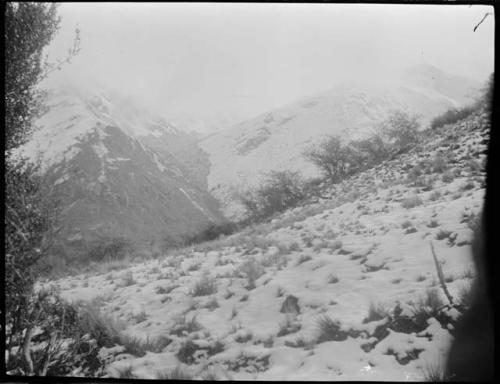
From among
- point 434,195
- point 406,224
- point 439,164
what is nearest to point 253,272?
point 406,224

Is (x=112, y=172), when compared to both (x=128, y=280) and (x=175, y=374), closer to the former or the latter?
(x=128, y=280)

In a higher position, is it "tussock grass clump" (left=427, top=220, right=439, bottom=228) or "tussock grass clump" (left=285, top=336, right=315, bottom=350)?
"tussock grass clump" (left=427, top=220, right=439, bottom=228)

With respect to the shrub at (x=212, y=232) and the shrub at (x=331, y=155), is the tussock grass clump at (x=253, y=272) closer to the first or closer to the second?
the shrub at (x=212, y=232)

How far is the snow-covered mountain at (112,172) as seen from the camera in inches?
145

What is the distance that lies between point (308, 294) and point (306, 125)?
5.87 ft

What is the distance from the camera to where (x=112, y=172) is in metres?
3.85

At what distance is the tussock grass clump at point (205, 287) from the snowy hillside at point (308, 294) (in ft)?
0.05

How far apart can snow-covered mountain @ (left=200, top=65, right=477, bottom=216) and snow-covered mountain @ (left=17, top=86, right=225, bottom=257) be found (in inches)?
14.3

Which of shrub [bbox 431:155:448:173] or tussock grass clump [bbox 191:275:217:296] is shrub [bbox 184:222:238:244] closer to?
tussock grass clump [bbox 191:275:217:296]

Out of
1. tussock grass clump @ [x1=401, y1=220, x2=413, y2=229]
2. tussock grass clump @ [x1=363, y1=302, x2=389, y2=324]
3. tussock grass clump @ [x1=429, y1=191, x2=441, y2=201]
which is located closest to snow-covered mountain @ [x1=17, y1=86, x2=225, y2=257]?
tussock grass clump @ [x1=363, y1=302, x2=389, y2=324]

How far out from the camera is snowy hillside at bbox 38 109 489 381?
293cm

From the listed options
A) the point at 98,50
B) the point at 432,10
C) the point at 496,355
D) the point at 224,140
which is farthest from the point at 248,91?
the point at 496,355

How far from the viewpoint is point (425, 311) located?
294cm

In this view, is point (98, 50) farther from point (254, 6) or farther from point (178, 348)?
point (178, 348)
